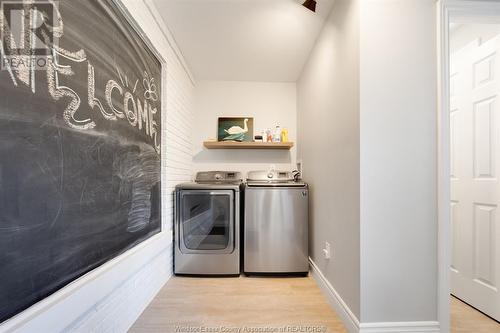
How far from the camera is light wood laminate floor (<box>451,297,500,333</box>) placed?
140 cm

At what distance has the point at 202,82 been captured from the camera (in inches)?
118

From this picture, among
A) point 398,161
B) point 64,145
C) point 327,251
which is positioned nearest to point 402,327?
point 327,251

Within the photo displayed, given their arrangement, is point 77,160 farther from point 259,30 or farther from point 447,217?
point 447,217

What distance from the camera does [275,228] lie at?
7.20 feet

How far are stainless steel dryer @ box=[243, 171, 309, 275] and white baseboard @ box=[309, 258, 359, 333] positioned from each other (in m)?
0.26

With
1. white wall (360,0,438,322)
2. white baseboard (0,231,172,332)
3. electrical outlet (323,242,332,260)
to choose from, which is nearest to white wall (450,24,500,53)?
white wall (360,0,438,322)

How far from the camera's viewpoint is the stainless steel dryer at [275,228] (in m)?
2.18

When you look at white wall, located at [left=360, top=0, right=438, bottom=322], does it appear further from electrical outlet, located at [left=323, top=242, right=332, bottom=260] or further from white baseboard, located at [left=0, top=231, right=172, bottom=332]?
white baseboard, located at [left=0, top=231, right=172, bottom=332]

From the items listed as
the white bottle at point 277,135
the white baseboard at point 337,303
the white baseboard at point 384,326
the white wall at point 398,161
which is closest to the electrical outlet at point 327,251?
the white baseboard at point 337,303

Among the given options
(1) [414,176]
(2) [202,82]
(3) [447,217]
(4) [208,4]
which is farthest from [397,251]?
(2) [202,82]

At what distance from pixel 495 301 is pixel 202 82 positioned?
3.43 metres

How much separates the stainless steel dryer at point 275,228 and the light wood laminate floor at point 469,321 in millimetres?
1077

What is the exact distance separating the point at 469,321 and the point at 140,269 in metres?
2.28

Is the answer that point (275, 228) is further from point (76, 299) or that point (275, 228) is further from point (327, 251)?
point (76, 299)
